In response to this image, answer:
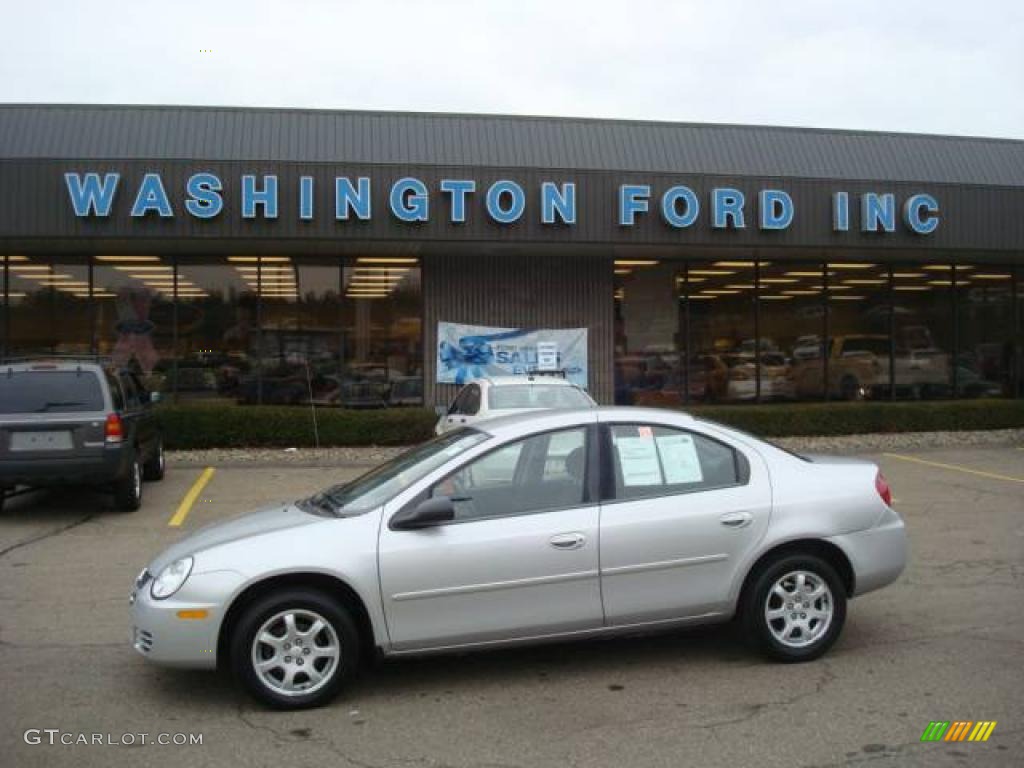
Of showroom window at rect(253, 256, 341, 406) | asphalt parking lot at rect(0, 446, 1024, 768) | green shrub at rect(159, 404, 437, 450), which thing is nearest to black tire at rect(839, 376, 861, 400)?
green shrub at rect(159, 404, 437, 450)

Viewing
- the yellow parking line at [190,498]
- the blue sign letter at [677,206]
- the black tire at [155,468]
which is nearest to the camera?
the yellow parking line at [190,498]

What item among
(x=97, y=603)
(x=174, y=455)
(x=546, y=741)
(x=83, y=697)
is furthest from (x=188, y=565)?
(x=174, y=455)

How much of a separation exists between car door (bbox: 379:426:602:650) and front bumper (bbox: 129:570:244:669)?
0.77 metres

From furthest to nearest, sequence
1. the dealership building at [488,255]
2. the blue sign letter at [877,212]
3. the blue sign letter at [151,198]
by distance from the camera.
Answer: the blue sign letter at [877,212], the dealership building at [488,255], the blue sign letter at [151,198]

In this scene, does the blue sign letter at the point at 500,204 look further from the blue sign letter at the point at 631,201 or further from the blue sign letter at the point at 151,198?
the blue sign letter at the point at 151,198

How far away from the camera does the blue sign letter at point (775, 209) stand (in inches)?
656

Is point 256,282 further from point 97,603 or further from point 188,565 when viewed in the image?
point 188,565

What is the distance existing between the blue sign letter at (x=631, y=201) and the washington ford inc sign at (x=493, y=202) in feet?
0.05

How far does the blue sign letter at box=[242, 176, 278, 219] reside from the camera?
49.9 feet

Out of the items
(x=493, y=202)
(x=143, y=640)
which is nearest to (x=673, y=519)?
(x=143, y=640)

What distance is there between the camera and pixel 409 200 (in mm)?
15609

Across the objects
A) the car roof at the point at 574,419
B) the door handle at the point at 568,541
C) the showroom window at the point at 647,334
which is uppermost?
the showroom window at the point at 647,334

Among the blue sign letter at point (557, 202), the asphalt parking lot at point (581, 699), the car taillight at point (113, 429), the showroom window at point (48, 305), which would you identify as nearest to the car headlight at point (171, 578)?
the asphalt parking lot at point (581, 699)

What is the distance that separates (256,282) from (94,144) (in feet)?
12.0
